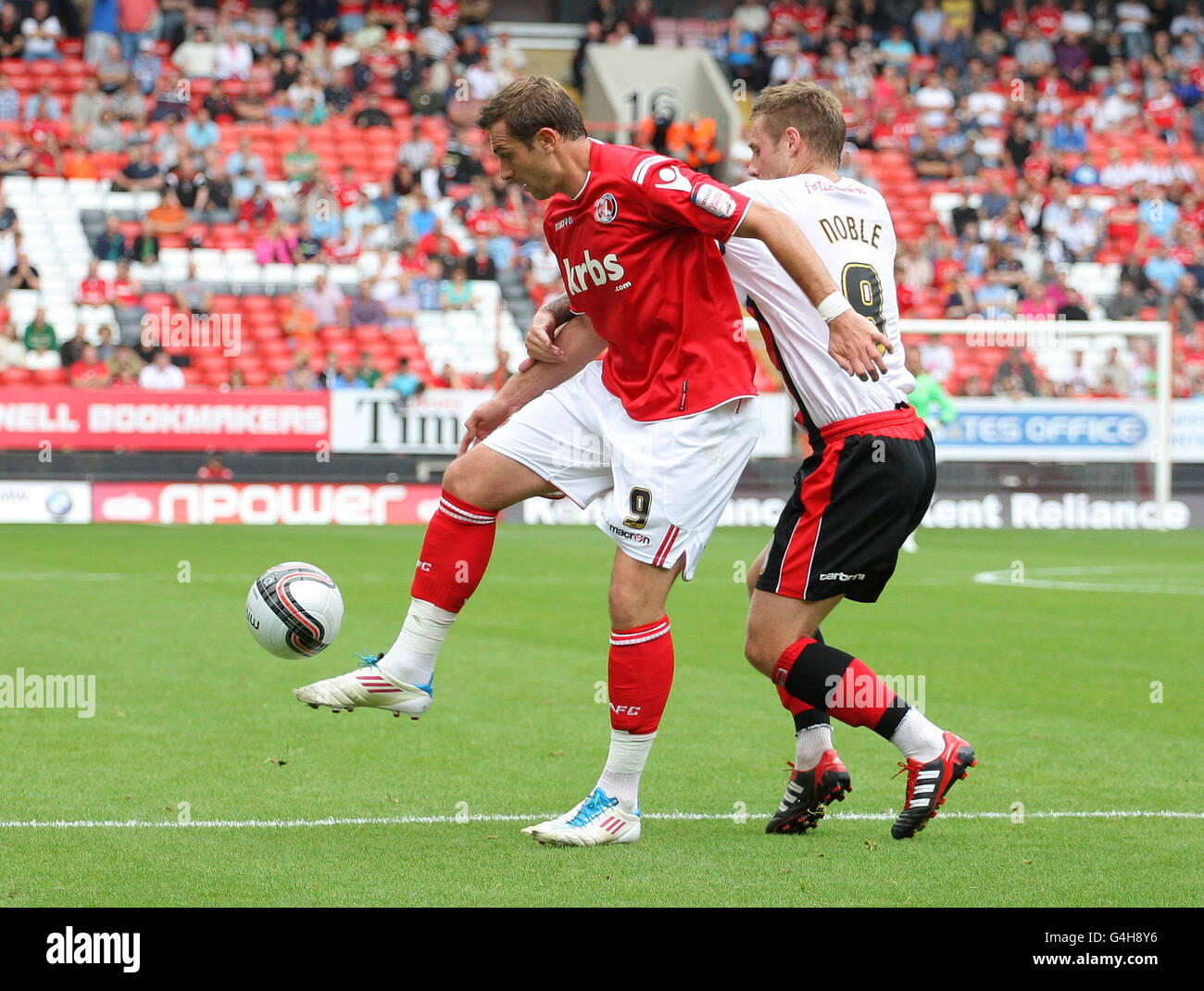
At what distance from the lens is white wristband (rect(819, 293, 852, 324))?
172 inches

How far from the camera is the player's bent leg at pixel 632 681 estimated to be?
4805 millimetres

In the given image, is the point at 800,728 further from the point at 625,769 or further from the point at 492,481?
the point at 492,481

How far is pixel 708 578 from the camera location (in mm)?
A: 14172

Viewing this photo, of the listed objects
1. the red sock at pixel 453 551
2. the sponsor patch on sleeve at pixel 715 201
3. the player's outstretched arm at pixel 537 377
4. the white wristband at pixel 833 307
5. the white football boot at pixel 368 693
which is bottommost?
the white football boot at pixel 368 693

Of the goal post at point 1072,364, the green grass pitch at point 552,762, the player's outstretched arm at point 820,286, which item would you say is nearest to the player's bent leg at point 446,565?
the green grass pitch at point 552,762

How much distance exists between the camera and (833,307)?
4367 mm

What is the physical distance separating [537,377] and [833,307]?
4.32ft

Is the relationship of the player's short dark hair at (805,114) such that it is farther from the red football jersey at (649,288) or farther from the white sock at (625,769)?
the white sock at (625,769)

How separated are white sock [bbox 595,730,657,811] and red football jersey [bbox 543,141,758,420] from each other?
0.95 metres

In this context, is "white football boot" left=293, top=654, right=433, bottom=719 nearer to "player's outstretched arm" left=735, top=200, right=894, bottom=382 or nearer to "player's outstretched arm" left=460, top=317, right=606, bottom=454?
"player's outstretched arm" left=460, top=317, right=606, bottom=454

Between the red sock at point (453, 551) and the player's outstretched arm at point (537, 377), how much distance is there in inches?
→ 12.9

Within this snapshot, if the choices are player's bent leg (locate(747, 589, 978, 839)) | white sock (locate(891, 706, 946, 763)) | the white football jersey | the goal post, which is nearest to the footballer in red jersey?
the white football jersey
